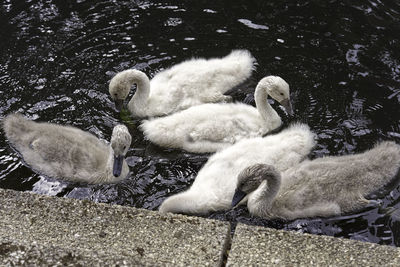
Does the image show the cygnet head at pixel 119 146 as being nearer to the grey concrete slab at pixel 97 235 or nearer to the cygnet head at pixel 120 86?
the grey concrete slab at pixel 97 235

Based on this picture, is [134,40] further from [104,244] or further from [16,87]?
[104,244]

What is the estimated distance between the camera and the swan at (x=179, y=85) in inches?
244

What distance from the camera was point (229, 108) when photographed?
231 inches

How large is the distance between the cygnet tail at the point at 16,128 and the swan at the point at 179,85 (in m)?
1.01

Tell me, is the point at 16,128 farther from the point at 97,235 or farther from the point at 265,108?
the point at 265,108

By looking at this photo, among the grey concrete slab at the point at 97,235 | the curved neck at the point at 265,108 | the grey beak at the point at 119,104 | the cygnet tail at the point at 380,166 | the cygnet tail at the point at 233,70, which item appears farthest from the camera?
the cygnet tail at the point at 233,70

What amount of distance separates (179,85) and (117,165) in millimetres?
1525

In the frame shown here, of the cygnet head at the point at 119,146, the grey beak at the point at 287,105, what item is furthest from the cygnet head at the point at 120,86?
the grey beak at the point at 287,105

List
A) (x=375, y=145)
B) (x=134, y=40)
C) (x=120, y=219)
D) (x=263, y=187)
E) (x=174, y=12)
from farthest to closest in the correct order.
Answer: (x=174, y=12), (x=134, y=40), (x=375, y=145), (x=263, y=187), (x=120, y=219)

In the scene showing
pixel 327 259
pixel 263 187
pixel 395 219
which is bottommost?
pixel 395 219

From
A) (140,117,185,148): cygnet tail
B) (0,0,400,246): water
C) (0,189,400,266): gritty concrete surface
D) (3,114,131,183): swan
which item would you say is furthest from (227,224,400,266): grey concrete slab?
(140,117,185,148): cygnet tail

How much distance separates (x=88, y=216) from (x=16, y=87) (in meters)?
3.08

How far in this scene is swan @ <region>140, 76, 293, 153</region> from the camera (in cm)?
569

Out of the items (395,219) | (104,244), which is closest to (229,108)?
(395,219)
